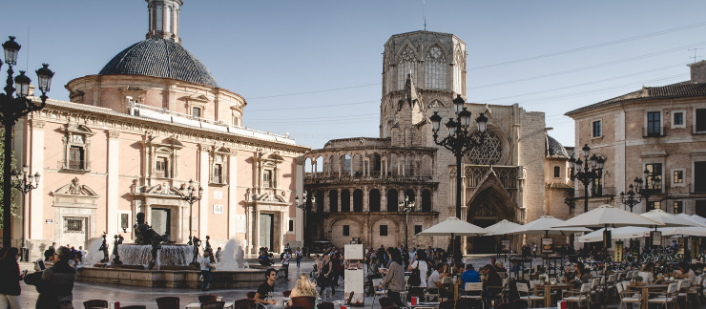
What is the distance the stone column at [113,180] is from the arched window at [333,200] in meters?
18.0

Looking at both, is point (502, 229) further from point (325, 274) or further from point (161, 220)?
point (161, 220)

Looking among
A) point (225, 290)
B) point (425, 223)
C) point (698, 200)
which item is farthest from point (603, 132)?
point (225, 290)

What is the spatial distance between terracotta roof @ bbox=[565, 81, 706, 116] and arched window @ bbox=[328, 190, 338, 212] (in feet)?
60.2

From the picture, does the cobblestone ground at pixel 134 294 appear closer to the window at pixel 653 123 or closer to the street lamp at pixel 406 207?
the street lamp at pixel 406 207

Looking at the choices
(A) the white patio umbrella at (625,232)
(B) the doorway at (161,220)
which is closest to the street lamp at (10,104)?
(A) the white patio umbrella at (625,232)

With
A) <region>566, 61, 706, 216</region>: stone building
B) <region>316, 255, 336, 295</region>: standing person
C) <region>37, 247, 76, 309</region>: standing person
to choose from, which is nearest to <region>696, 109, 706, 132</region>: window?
<region>566, 61, 706, 216</region>: stone building

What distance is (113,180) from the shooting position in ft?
104

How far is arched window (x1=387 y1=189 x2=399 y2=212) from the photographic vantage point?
151 feet

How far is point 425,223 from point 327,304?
37.1 metres

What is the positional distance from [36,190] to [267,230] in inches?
582

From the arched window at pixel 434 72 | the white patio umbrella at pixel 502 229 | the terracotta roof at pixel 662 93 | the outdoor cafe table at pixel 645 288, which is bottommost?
the outdoor cafe table at pixel 645 288

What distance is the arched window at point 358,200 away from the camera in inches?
1821

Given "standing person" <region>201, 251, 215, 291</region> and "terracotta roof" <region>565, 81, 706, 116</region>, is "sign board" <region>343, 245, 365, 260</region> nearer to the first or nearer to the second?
"standing person" <region>201, 251, 215, 291</region>

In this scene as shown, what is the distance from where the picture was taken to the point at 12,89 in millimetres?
12695
